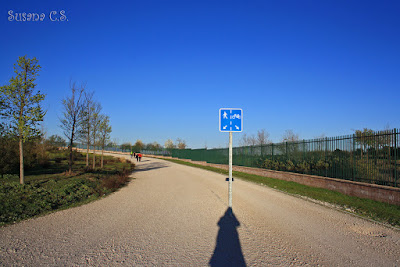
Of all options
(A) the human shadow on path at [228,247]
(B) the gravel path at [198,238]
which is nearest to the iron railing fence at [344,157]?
(B) the gravel path at [198,238]

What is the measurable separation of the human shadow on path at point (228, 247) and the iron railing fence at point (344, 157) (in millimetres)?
6518

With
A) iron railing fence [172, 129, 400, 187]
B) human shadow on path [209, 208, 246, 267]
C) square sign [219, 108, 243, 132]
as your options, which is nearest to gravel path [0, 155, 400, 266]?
human shadow on path [209, 208, 246, 267]

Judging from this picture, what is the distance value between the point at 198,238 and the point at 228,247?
0.74m

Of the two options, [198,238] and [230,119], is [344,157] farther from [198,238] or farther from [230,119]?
[198,238]

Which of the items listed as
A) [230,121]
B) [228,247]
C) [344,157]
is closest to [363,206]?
[344,157]

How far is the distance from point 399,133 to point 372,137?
1237 millimetres

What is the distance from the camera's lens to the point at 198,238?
5281 mm

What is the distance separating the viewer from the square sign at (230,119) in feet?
24.5

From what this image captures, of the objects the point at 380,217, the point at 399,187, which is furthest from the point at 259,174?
the point at 380,217

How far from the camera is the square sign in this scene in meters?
7.47

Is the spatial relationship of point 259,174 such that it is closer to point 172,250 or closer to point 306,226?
point 306,226

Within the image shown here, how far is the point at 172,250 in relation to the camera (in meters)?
4.61

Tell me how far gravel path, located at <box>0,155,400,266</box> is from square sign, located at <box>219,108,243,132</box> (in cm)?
241

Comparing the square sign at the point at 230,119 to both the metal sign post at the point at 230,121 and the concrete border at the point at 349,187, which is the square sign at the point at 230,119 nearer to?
the metal sign post at the point at 230,121
